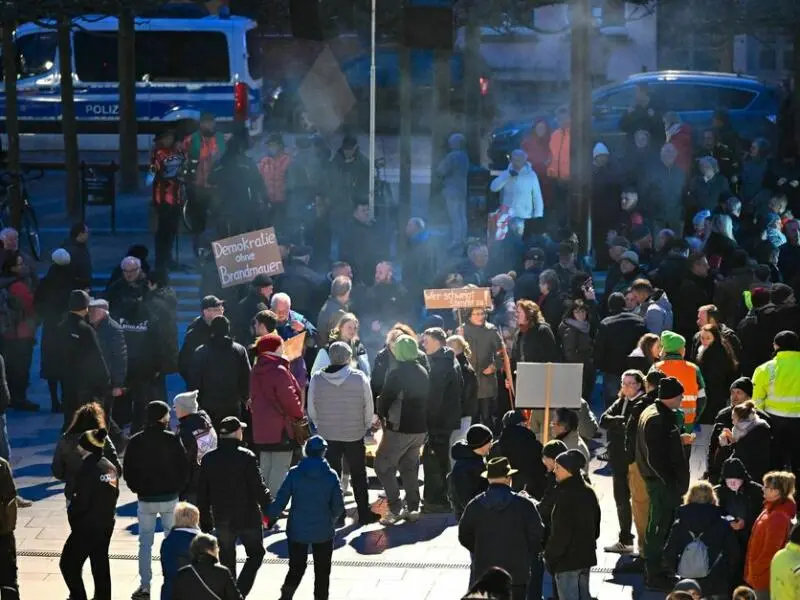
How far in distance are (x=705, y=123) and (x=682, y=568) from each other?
17839 millimetres

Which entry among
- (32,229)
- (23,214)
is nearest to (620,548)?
(23,214)

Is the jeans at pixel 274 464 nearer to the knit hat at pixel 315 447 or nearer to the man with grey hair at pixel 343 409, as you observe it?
the man with grey hair at pixel 343 409

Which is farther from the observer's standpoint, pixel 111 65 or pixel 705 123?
pixel 111 65

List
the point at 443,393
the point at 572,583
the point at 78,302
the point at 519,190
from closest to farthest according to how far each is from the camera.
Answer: the point at 572,583
the point at 443,393
the point at 78,302
the point at 519,190

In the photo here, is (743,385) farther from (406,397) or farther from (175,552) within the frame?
(175,552)

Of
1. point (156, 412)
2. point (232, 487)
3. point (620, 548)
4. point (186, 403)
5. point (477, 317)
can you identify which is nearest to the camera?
point (232, 487)

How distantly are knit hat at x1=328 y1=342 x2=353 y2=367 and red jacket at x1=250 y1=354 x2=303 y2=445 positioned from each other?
1.38ft

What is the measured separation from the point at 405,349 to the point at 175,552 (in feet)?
13.2

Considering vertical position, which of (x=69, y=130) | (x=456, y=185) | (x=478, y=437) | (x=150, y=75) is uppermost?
(x=150, y=75)

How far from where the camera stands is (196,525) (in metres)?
12.1

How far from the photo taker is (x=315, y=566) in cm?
1334

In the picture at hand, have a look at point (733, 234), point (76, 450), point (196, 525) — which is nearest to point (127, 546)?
point (76, 450)

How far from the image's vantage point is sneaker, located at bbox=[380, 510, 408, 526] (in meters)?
15.7

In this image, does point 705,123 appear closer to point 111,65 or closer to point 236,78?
point 236,78
